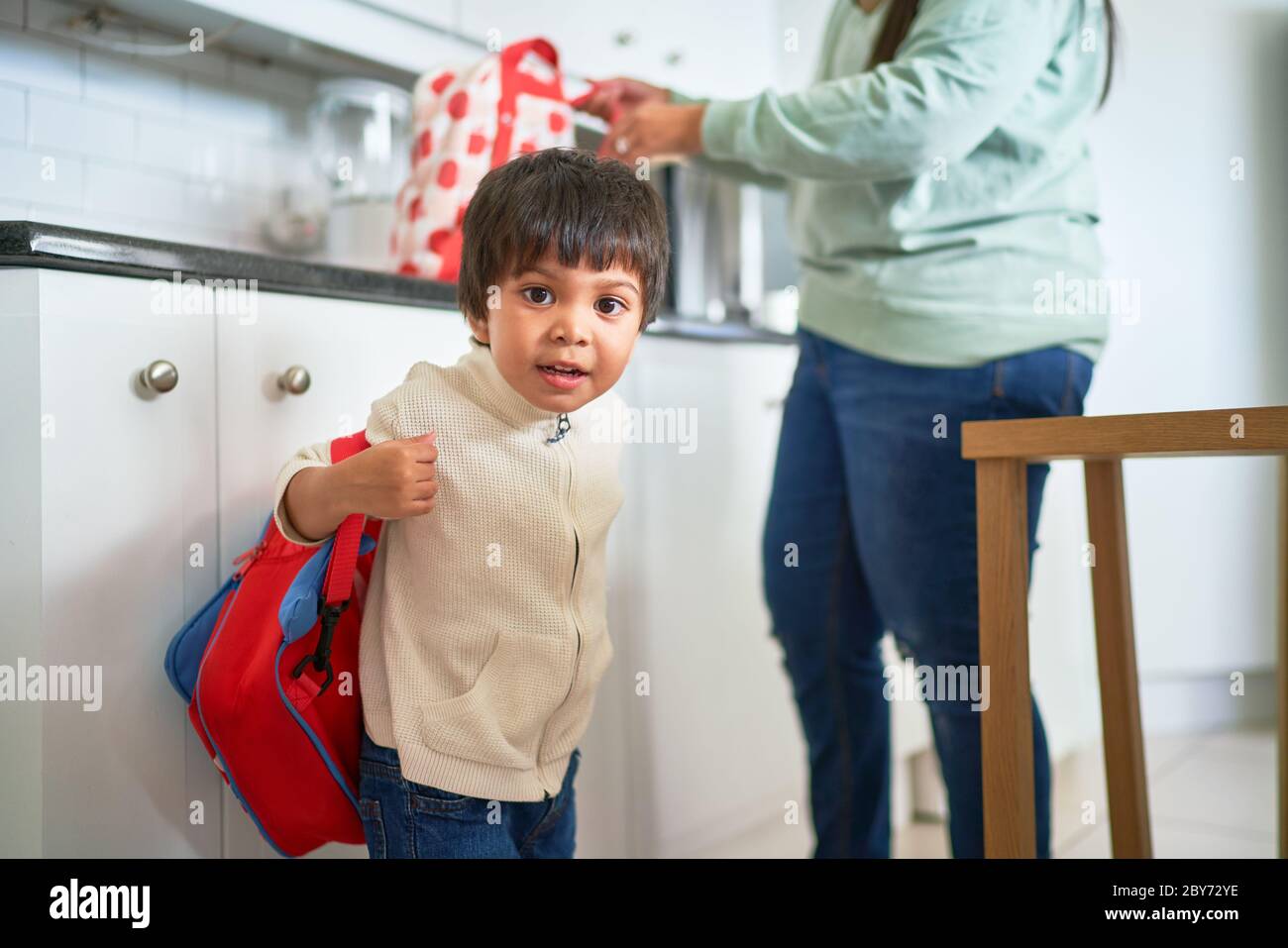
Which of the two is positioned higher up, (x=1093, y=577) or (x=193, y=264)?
(x=193, y=264)

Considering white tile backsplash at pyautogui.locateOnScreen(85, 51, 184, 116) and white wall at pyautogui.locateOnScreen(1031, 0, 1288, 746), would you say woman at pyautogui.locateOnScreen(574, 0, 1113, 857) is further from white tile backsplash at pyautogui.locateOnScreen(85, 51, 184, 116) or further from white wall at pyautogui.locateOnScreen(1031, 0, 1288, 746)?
white wall at pyautogui.locateOnScreen(1031, 0, 1288, 746)

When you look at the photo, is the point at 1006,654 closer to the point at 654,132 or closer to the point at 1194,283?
the point at 654,132

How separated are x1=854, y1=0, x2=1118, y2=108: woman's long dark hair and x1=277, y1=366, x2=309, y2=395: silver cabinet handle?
659 mm

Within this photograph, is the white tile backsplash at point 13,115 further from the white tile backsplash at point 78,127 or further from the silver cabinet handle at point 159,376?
the silver cabinet handle at point 159,376

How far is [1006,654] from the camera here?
910mm

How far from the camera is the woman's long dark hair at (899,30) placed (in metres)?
1.09

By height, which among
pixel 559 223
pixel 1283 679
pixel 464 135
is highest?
pixel 464 135

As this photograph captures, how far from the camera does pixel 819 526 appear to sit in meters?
1.22

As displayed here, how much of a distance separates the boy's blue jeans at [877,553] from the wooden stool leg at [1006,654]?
0.45 ft

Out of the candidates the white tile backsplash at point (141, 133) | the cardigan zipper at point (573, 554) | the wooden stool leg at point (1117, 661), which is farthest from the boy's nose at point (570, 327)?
the white tile backsplash at point (141, 133)

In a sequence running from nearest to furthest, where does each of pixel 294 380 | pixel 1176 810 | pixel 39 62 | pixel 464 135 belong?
pixel 294 380
pixel 464 135
pixel 39 62
pixel 1176 810

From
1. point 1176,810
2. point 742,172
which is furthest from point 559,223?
point 1176,810

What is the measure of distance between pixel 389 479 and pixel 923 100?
61 cm
